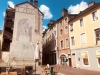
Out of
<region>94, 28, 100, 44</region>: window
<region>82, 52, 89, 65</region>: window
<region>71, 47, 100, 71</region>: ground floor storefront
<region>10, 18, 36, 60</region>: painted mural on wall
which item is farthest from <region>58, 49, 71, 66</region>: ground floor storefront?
<region>94, 28, 100, 44</region>: window

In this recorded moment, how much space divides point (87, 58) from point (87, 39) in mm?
3122

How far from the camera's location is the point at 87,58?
18.0m

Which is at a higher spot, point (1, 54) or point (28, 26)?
point (28, 26)

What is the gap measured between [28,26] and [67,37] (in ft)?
29.0

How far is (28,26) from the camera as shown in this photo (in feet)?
76.1

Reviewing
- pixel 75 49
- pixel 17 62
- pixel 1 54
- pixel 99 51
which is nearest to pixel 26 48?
pixel 17 62

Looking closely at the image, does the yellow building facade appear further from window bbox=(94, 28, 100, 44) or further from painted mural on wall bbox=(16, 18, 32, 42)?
painted mural on wall bbox=(16, 18, 32, 42)

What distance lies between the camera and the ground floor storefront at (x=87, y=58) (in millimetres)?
16109

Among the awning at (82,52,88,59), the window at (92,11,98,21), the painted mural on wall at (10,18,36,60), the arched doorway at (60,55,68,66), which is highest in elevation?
the window at (92,11,98,21)

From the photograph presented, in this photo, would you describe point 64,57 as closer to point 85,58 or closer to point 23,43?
point 85,58

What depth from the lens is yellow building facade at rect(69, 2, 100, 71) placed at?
16625mm

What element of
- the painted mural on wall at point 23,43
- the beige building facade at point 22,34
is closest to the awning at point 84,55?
the beige building facade at point 22,34

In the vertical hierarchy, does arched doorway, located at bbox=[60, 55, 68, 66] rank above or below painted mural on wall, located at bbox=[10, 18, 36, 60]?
below

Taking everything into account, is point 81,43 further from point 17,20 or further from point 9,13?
point 9,13
